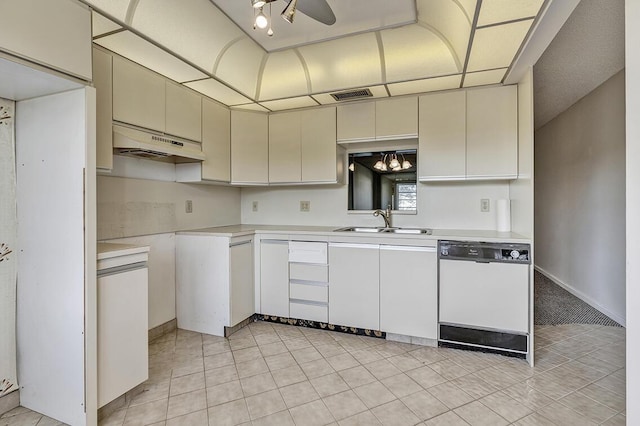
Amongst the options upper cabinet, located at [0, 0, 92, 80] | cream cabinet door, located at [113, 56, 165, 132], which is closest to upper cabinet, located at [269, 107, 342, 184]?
cream cabinet door, located at [113, 56, 165, 132]

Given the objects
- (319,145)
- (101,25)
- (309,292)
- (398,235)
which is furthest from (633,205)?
(101,25)

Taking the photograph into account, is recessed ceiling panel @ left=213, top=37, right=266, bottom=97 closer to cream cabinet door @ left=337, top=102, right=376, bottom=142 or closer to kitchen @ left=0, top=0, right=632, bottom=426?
cream cabinet door @ left=337, top=102, right=376, bottom=142

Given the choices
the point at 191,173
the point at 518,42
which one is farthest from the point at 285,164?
the point at 518,42

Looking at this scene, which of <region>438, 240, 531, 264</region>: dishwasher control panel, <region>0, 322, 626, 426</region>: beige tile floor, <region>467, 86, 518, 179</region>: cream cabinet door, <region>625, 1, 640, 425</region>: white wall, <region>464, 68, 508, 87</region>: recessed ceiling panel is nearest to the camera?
<region>625, 1, 640, 425</region>: white wall

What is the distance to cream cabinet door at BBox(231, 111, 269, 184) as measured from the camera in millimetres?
3393

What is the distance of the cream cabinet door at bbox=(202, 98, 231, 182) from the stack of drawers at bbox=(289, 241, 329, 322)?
1.03 m

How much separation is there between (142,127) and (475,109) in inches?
109

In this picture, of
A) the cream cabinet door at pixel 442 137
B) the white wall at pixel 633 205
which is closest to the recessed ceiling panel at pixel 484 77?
the cream cabinet door at pixel 442 137

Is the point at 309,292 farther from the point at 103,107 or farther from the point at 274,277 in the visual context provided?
the point at 103,107

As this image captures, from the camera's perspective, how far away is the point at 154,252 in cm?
283

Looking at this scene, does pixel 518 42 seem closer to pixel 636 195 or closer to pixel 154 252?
pixel 636 195

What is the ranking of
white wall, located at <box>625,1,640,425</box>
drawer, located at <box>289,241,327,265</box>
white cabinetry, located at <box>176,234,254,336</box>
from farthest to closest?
drawer, located at <box>289,241,327,265</box> < white cabinetry, located at <box>176,234,254,336</box> < white wall, located at <box>625,1,640,425</box>

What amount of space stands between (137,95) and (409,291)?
2618 millimetres

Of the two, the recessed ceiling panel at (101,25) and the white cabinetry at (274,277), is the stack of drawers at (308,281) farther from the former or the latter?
the recessed ceiling panel at (101,25)
